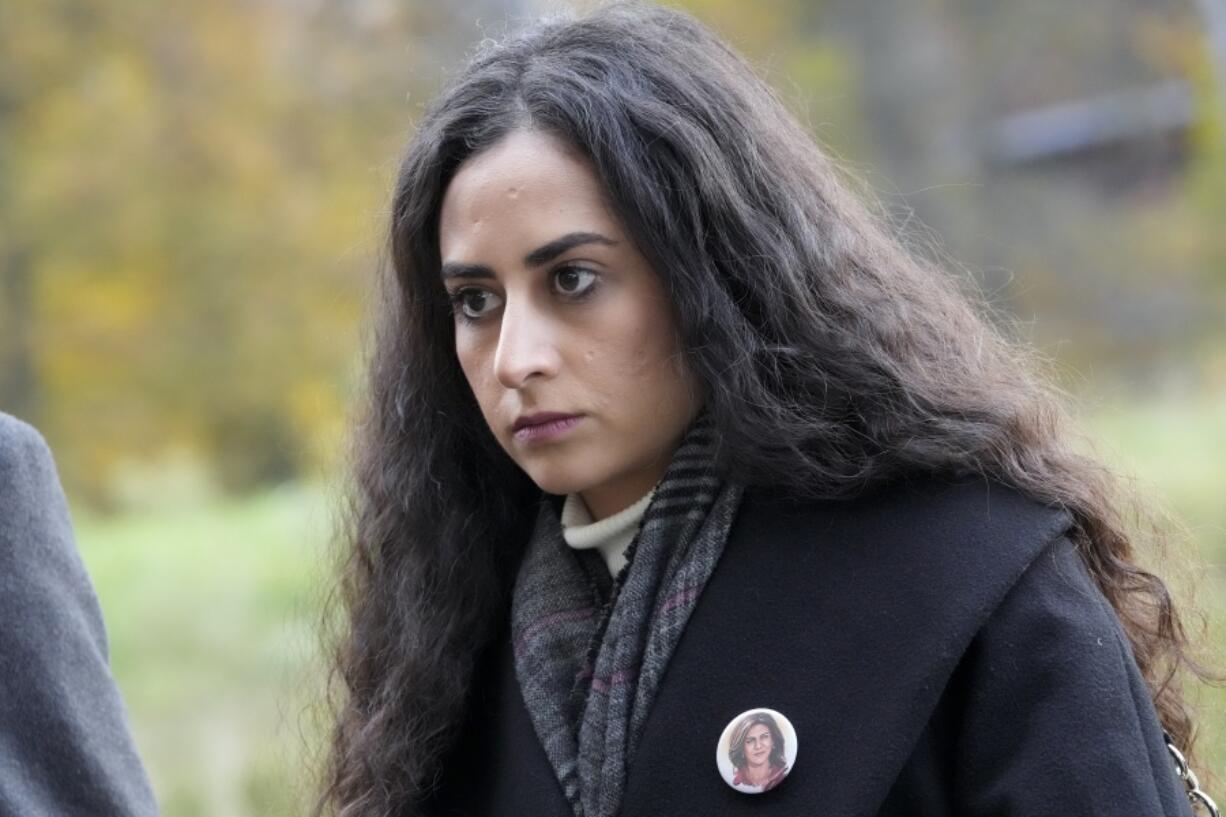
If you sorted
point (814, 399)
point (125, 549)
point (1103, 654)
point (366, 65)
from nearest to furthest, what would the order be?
point (1103, 654) < point (814, 399) < point (125, 549) < point (366, 65)

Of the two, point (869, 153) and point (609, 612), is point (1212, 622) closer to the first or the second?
point (609, 612)

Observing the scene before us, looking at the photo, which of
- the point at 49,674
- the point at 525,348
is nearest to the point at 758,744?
the point at 525,348

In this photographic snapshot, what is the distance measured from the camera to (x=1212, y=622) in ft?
10.0

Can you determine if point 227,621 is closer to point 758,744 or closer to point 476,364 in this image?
point 476,364

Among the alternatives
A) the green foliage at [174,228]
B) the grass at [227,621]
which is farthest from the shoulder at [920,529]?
the green foliage at [174,228]

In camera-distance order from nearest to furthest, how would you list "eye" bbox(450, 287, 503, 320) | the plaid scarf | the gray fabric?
1. the plaid scarf
2. "eye" bbox(450, 287, 503, 320)
3. the gray fabric

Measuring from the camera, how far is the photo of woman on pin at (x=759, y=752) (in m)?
2.50

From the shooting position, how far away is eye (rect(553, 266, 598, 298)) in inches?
105

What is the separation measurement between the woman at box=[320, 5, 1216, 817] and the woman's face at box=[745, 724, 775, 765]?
0.04 m

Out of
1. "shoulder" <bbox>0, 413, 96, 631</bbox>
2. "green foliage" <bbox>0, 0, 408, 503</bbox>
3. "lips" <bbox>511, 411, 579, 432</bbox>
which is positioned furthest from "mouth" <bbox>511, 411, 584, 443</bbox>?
"green foliage" <bbox>0, 0, 408, 503</bbox>

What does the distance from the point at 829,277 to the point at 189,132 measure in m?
13.1

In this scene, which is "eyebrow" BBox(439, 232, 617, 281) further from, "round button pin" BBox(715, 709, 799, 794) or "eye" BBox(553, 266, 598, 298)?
"round button pin" BBox(715, 709, 799, 794)

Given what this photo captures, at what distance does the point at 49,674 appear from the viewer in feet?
9.66

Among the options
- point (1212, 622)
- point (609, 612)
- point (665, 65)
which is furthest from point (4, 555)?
point (1212, 622)
